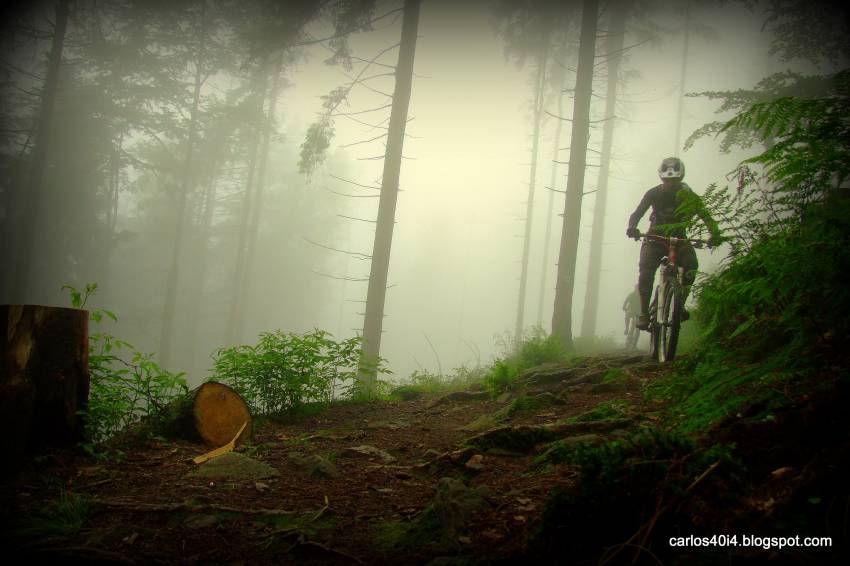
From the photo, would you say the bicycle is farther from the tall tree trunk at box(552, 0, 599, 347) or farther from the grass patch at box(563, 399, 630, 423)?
the tall tree trunk at box(552, 0, 599, 347)

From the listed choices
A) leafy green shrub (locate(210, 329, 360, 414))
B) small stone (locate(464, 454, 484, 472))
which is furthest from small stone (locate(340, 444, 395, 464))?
leafy green shrub (locate(210, 329, 360, 414))

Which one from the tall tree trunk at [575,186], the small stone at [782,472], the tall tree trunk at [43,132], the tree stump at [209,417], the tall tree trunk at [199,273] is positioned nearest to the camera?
the small stone at [782,472]

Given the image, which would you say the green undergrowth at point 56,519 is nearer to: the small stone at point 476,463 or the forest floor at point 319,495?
the forest floor at point 319,495

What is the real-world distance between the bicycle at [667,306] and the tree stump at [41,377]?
6.37 metres

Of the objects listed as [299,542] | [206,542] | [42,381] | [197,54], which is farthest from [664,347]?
[197,54]

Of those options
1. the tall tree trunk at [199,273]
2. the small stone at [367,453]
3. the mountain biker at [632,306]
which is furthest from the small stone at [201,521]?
the tall tree trunk at [199,273]

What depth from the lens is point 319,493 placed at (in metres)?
2.76

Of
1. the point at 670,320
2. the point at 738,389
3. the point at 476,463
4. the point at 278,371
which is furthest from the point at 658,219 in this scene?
the point at 278,371

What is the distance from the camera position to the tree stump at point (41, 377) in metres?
2.91

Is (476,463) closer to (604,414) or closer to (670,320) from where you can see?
(604,414)

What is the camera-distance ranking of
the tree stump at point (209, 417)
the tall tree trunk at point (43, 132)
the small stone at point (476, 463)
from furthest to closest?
the tall tree trunk at point (43, 132) → the tree stump at point (209, 417) → the small stone at point (476, 463)

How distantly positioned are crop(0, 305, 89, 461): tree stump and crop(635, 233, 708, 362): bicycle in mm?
6367

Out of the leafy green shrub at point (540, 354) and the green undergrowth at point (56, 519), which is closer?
the green undergrowth at point (56, 519)

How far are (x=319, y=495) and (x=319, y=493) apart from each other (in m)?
0.04
